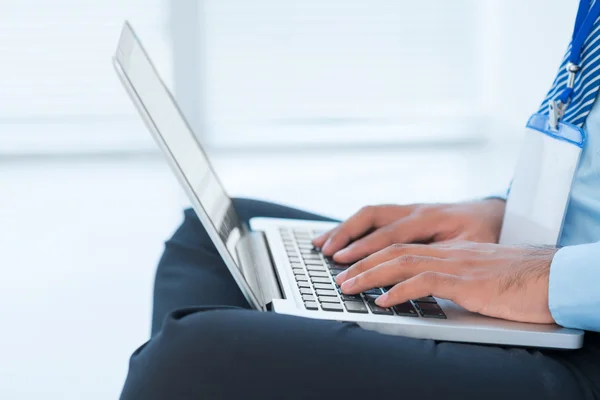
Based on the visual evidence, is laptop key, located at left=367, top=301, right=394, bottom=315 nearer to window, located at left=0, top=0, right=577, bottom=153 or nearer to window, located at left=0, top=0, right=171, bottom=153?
window, located at left=0, top=0, right=577, bottom=153

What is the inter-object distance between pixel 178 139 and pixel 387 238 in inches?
12.5

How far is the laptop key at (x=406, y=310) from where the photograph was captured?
0.92m

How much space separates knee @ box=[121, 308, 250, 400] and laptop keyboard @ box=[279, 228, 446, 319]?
0.46 feet

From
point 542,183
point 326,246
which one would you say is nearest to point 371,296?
point 326,246

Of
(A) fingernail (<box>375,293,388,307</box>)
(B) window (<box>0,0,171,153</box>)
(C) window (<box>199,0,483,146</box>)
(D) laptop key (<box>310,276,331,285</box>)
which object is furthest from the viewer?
(C) window (<box>199,0,483,146</box>)

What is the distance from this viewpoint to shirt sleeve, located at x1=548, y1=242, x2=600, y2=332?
35.2 inches

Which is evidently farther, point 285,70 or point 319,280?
point 285,70

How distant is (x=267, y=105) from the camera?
350 cm

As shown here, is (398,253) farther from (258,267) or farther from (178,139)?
(178,139)

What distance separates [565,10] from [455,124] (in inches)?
33.4

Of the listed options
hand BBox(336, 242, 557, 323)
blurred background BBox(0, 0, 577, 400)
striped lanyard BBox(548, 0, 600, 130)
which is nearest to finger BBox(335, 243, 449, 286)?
hand BBox(336, 242, 557, 323)

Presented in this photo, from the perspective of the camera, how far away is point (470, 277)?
→ 3.05 ft

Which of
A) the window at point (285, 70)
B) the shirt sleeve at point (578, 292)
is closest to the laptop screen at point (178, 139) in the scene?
the shirt sleeve at point (578, 292)

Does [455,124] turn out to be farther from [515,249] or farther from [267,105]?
[515,249]
